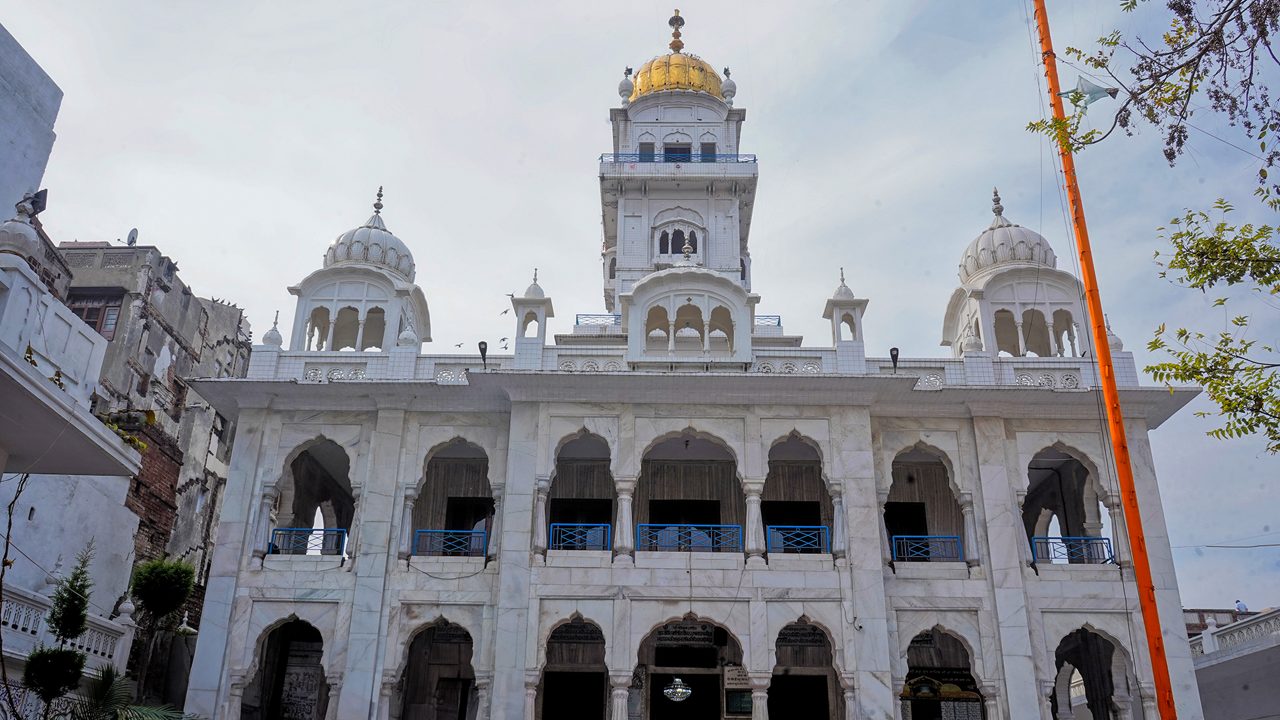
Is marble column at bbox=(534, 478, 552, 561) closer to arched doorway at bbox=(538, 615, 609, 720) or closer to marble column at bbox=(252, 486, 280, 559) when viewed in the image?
arched doorway at bbox=(538, 615, 609, 720)

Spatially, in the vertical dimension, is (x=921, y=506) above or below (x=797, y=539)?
above

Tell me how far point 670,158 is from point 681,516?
11.6m

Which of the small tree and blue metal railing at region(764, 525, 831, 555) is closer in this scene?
the small tree

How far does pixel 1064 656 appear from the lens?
23797 mm

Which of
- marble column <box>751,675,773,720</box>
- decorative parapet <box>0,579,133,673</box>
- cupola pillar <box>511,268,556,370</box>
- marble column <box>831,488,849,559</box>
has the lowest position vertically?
marble column <box>751,675,773,720</box>

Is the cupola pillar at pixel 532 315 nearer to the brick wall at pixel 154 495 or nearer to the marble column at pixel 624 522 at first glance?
the marble column at pixel 624 522

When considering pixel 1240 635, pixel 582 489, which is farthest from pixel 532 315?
pixel 1240 635

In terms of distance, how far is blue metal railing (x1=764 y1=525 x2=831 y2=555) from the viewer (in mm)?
20422

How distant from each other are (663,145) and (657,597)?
1536 centimetres

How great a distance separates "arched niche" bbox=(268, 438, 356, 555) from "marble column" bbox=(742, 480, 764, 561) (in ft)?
24.8

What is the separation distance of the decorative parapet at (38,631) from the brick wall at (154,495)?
20.6 feet

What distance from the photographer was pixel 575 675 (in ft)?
71.6

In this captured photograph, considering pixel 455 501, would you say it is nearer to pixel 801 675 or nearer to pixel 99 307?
pixel 801 675

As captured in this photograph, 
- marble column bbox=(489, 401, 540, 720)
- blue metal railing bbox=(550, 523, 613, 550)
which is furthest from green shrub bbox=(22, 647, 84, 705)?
blue metal railing bbox=(550, 523, 613, 550)
